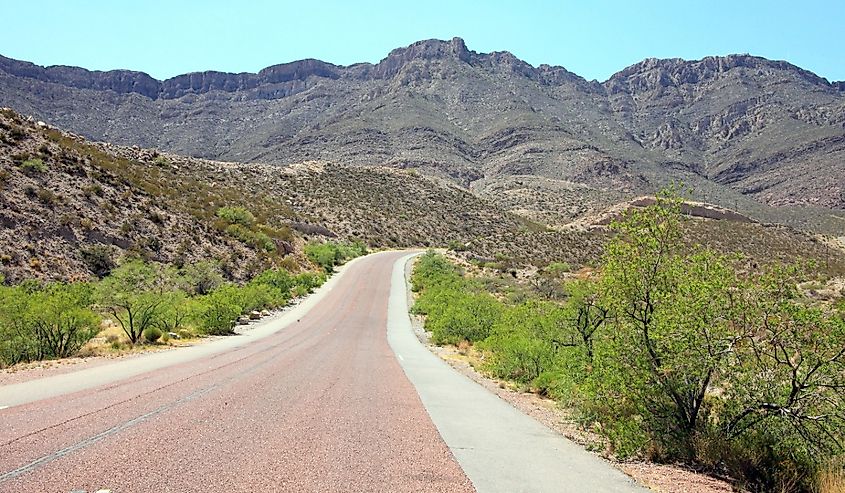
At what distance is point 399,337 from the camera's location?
2550cm

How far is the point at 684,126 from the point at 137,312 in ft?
668

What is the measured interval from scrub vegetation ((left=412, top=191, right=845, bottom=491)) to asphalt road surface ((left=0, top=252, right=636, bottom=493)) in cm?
133

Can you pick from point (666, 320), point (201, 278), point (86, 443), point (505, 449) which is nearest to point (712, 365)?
point (666, 320)

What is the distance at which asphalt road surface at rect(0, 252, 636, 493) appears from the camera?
5859mm

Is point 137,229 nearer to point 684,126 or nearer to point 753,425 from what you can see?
point 753,425

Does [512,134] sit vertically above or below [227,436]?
above

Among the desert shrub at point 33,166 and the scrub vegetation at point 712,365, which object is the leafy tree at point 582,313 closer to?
the scrub vegetation at point 712,365

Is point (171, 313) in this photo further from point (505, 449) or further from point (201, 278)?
point (505, 449)

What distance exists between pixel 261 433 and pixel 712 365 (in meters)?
6.26

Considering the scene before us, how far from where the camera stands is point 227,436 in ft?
24.3

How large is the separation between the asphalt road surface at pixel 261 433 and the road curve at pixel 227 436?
0.02m

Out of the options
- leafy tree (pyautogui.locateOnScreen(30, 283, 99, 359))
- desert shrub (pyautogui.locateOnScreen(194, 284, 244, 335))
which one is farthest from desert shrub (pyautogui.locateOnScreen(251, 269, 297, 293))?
leafy tree (pyautogui.locateOnScreen(30, 283, 99, 359))

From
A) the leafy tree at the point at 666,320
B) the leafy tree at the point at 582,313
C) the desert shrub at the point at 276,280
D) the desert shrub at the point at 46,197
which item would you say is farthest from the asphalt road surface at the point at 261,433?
the desert shrub at the point at 276,280

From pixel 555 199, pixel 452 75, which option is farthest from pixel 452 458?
pixel 452 75
